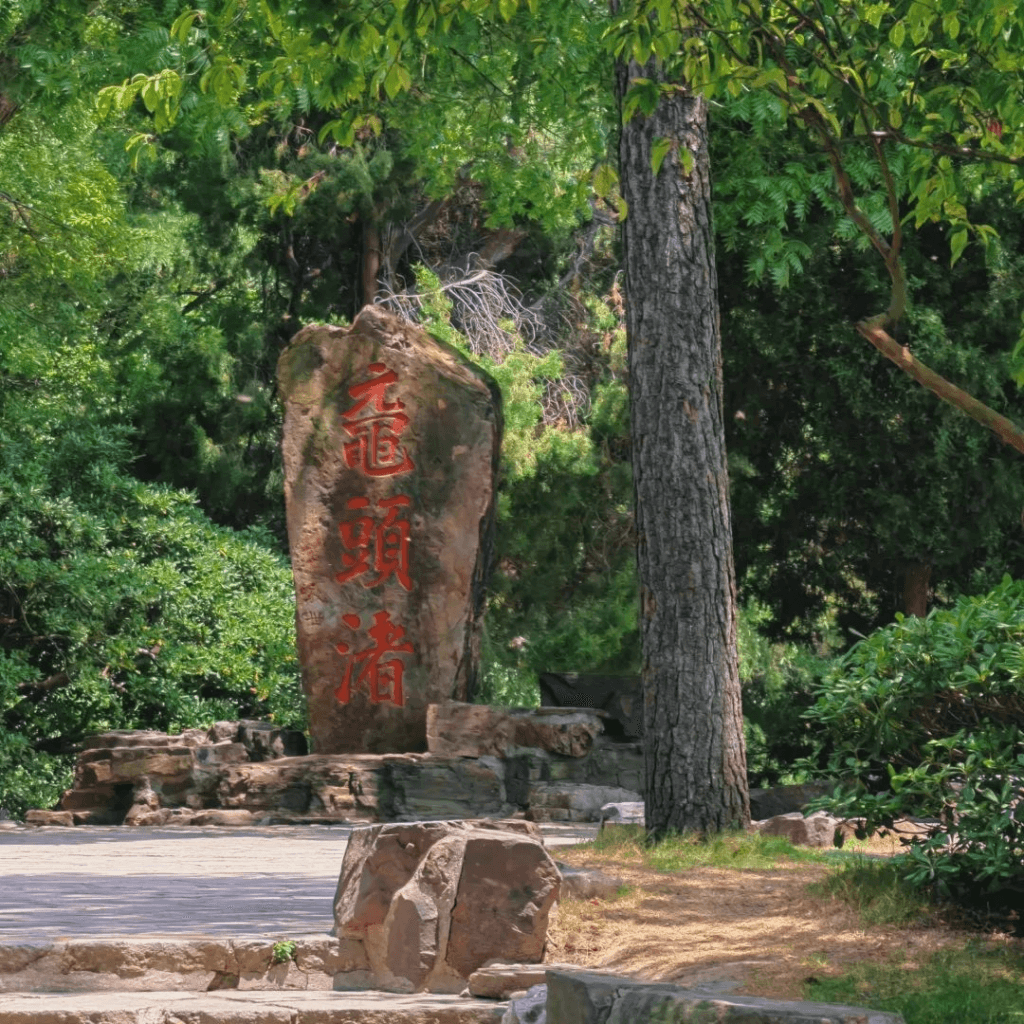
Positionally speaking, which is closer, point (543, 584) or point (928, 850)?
point (928, 850)

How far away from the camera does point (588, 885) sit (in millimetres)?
6230

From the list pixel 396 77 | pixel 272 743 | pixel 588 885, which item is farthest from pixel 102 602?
pixel 588 885

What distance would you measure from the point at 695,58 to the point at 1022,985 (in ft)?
12.3

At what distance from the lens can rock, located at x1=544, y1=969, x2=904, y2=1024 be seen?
3.78 m

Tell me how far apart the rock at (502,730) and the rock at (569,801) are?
0.59m

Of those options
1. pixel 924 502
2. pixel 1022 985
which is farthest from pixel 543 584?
pixel 1022 985

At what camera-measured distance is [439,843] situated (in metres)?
5.53

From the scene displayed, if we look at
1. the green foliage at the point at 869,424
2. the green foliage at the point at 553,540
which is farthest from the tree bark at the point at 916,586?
the green foliage at the point at 553,540

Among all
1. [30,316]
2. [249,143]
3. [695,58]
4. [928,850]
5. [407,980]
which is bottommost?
[407,980]

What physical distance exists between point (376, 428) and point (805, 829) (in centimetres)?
Answer: 642

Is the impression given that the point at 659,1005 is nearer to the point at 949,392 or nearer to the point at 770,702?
the point at 949,392

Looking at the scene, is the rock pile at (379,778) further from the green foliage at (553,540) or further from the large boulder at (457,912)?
the large boulder at (457,912)

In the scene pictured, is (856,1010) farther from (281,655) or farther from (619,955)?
(281,655)

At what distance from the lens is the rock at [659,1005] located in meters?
3.78
